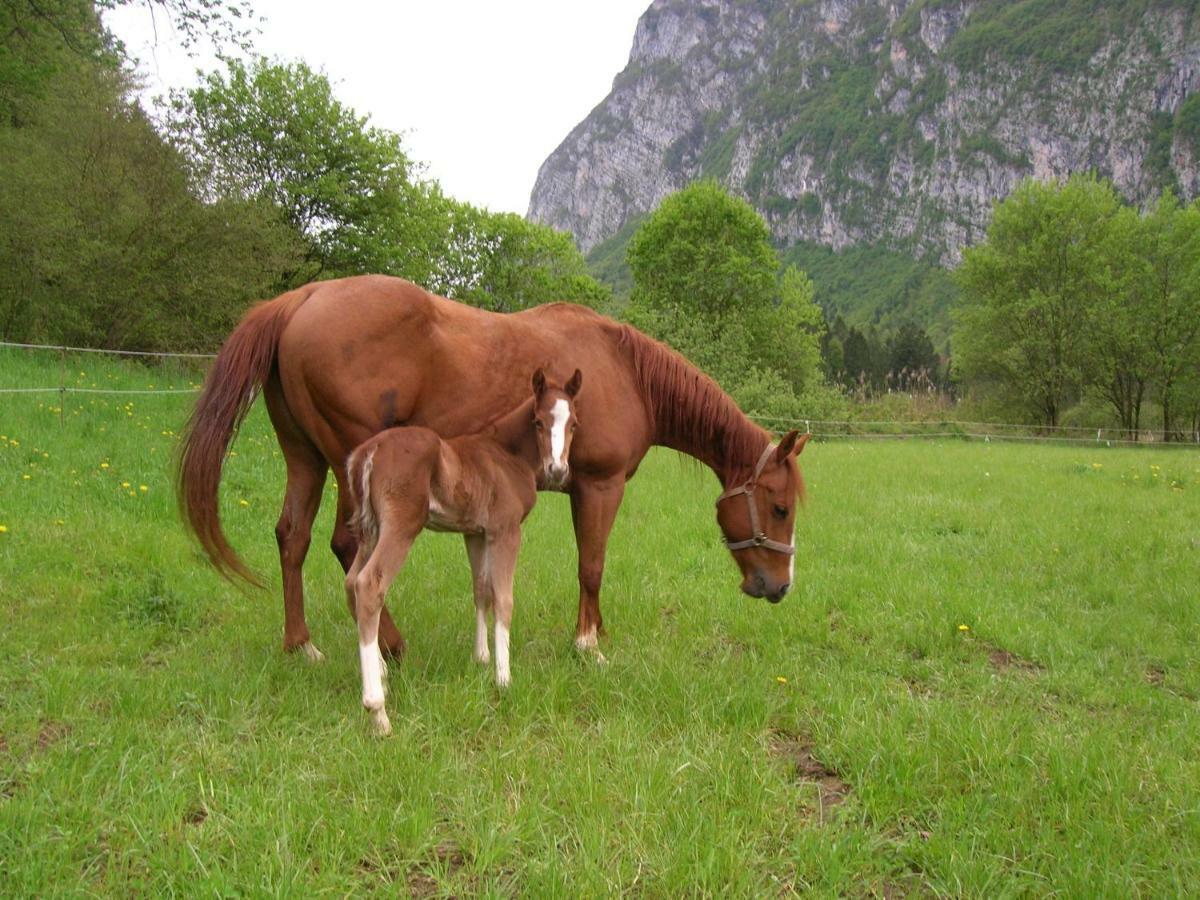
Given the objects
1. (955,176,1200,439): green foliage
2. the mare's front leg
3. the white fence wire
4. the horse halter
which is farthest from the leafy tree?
the mare's front leg

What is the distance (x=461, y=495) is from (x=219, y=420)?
1472mm

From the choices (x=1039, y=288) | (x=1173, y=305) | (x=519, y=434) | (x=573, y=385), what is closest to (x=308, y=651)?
(x=519, y=434)

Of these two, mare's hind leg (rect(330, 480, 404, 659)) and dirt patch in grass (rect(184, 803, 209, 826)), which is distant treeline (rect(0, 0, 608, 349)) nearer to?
mare's hind leg (rect(330, 480, 404, 659))

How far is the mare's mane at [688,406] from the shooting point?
5164 millimetres

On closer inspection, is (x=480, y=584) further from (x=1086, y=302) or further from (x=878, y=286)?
(x=878, y=286)

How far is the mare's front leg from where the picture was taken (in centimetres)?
470

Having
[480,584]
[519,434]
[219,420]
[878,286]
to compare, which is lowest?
[480,584]

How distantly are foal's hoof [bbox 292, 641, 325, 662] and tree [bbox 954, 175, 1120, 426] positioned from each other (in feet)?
132

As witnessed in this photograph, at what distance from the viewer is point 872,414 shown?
2988 cm

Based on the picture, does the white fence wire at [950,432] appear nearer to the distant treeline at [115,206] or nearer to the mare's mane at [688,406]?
the distant treeline at [115,206]

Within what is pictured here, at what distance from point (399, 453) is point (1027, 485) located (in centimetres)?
1183

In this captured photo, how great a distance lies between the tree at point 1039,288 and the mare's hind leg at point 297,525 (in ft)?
131

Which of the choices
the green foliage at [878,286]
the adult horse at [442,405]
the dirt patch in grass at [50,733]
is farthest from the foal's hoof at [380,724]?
the green foliage at [878,286]

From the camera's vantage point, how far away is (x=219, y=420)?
4062 millimetres
